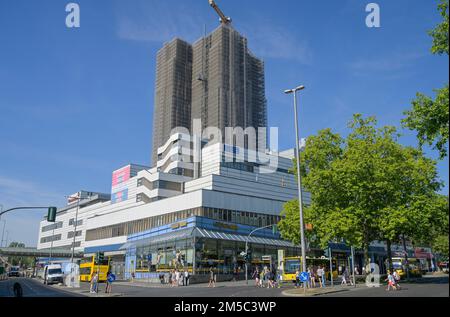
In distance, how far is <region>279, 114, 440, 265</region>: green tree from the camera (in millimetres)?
35938

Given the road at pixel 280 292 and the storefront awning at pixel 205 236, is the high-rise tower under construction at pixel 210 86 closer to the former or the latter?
the storefront awning at pixel 205 236

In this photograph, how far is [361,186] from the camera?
3597 cm

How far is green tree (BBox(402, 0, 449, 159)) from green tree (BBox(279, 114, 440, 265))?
50.2ft

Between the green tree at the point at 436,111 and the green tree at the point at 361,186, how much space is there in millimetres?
15296

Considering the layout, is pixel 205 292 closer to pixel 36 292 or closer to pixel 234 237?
pixel 36 292

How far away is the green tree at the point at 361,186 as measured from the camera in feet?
118

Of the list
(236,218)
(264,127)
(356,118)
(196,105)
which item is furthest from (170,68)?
(356,118)

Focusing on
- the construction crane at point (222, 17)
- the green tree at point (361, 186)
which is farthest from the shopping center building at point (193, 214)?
the construction crane at point (222, 17)

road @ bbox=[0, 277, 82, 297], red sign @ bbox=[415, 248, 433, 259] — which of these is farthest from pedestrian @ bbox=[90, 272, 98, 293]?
red sign @ bbox=[415, 248, 433, 259]

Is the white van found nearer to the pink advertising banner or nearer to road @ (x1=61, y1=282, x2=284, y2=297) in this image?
road @ (x1=61, y1=282, x2=284, y2=297)

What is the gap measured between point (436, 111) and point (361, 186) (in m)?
17.1

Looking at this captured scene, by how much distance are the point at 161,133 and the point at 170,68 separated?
2313 centimetres
